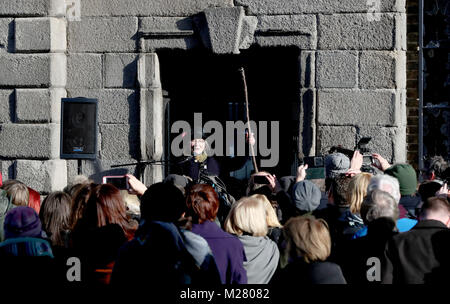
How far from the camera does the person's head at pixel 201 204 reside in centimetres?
372

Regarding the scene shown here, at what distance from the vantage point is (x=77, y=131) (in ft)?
22.2

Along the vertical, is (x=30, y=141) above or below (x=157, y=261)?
above

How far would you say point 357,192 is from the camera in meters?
4.25

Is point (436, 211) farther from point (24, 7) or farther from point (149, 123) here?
point (24, 7)

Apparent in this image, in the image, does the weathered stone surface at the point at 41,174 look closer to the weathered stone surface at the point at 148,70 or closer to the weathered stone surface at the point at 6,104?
the weathered stone surface at the point at 6,104

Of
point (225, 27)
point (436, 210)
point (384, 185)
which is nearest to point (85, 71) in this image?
point (225, 27)

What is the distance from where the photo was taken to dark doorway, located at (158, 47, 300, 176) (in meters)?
7.45

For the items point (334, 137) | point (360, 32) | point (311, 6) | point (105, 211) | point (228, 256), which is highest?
point (311, 6)

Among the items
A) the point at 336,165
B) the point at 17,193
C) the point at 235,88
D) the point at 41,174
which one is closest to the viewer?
the point at 17,193

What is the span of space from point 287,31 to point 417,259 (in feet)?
14.1

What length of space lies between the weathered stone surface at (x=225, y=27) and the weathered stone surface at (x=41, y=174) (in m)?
2.53

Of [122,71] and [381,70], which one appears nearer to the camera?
[381,70]

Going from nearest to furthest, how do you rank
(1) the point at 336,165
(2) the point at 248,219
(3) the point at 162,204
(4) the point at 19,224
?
(3) the point at 162,204 < (4) the point at 19,224 < (2) the point at 248,219 < (1) the point at 336,165
